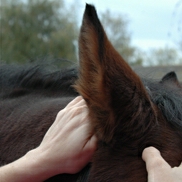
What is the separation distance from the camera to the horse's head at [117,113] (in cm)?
84

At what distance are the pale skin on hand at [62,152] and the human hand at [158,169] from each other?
0.16m

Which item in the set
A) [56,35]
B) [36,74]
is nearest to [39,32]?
[56,35]

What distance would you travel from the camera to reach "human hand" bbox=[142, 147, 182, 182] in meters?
0.83

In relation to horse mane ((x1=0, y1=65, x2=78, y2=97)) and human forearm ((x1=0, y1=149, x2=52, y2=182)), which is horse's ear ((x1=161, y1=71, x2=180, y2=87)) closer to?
horse mane ((x1=0, y1=65, x2=78, y2=97))

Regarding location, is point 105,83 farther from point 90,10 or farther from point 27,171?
point 27,171

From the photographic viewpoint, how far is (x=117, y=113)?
2.95 ft

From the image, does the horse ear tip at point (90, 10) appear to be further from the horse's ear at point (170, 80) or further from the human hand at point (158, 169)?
the horse's ear at point (170, 80)

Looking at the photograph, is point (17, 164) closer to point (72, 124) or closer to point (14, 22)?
point (72, 124)

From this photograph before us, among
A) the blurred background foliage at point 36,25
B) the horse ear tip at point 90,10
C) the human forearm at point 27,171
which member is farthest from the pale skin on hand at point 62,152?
the blurred background foliage at point 36,25

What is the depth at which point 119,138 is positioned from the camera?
932 mm

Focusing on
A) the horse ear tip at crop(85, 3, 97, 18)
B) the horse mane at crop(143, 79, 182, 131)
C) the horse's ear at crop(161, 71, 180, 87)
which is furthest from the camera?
the horse's ear at crop(161, 71, 180, 87)

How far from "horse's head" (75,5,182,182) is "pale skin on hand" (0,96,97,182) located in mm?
44

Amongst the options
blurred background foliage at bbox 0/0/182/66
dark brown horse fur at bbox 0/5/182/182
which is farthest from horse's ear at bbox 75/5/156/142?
blurred background foliage at bbox 0/0/182/66

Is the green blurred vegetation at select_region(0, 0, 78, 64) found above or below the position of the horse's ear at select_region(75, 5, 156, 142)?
below
